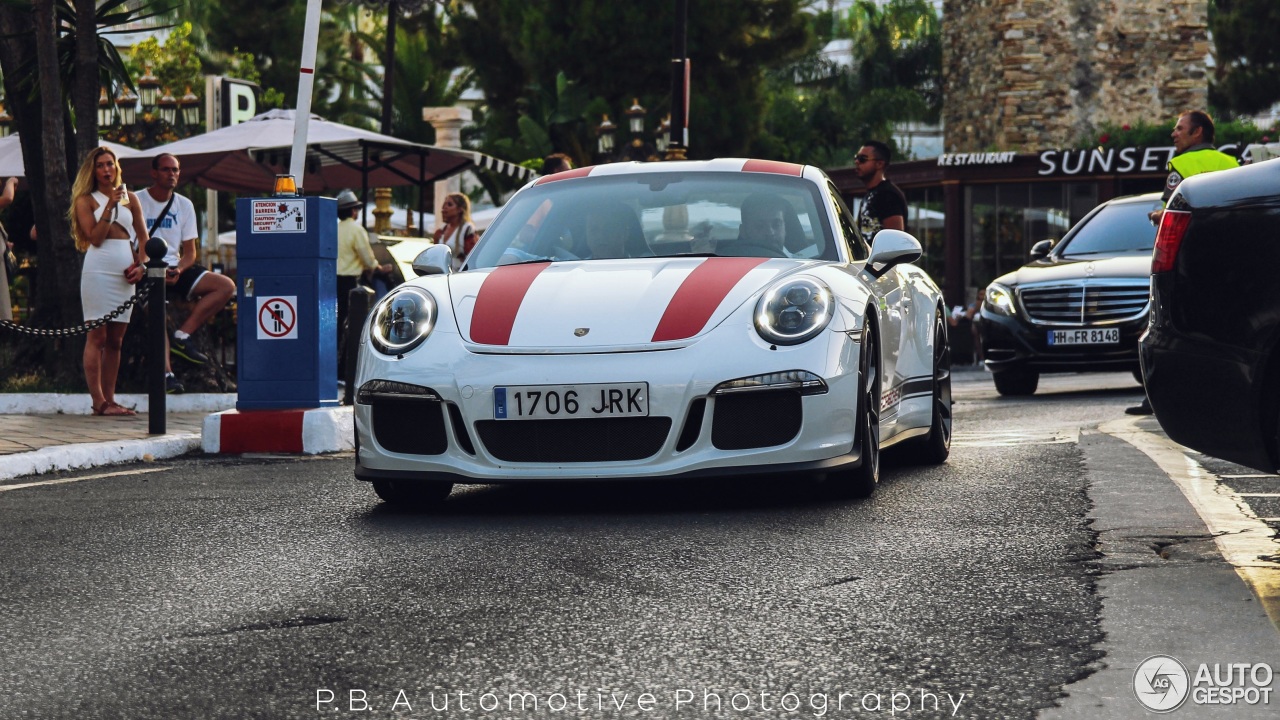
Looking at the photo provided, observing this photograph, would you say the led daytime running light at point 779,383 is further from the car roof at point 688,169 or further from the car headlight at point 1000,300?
the car headlight at point 1000,300

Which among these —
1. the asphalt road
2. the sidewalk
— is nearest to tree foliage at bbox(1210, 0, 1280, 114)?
the sidewalk

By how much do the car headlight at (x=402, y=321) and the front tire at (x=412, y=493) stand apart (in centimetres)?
48

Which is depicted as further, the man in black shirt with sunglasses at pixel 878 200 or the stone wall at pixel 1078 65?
the stone wall at pixel 1078 65

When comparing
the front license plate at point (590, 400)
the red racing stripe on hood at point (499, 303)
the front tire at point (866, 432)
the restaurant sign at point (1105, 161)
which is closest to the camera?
the front license plate at point (590, 400)

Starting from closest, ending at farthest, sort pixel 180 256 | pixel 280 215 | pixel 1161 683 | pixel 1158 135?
pixel 1161 683, pixel 280 215, pixel 180 256, pixel 1158 135

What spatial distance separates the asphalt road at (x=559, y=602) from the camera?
337 cm

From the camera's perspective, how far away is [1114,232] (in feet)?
46.4

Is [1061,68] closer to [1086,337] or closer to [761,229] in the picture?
[1086,337]

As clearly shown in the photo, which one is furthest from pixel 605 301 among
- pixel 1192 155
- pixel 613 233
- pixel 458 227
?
pixel 458 227

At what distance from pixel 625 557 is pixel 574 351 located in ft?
3.41

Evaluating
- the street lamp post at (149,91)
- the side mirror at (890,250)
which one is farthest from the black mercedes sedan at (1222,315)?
the street lamp post at (149,91)

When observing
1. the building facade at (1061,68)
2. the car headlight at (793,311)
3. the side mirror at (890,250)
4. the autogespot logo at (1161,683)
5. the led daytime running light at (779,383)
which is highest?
the building facade at (1061,68)

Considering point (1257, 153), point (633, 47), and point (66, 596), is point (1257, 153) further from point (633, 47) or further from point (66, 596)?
point (633, 47)

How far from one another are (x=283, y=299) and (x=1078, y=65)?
104 feet
